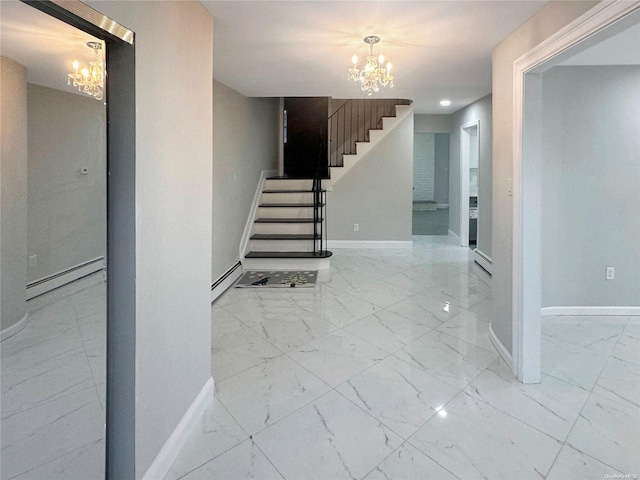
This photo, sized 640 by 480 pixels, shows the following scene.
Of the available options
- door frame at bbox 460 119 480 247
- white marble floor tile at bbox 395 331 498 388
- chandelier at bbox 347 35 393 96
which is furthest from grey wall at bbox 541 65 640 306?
door frame at bbox 460 119 480 247

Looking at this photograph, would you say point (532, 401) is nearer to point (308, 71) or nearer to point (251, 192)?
point (308, 71)

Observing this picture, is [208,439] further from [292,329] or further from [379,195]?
[379,195]

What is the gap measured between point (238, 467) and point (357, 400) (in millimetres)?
815

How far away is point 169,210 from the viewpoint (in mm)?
1735

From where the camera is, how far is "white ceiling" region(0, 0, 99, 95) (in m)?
1.00

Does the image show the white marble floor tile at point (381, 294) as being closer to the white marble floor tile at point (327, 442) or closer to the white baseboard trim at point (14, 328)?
the white marble floor tile at point (327, 442)

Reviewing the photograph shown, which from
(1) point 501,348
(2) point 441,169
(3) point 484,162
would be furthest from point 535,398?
(2) point 441,169

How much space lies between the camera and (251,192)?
237 inches

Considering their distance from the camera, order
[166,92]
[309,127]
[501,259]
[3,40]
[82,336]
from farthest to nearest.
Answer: [309,127] < [501,259] < [166,92] < [82,336] < [3,40]

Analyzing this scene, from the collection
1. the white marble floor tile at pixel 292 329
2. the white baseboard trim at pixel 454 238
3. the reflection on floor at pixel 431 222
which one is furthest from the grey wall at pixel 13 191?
the reflection on floor at pixel 431 222

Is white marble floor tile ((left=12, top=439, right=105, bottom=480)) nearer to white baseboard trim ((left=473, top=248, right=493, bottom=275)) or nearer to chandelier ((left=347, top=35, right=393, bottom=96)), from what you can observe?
chandelier ((left=347, top=35, right=393, bottom=96))

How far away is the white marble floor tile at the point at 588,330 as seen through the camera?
3094mm

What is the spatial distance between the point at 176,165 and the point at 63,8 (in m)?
0.77

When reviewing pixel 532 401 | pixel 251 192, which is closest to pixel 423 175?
pixel 251 192
